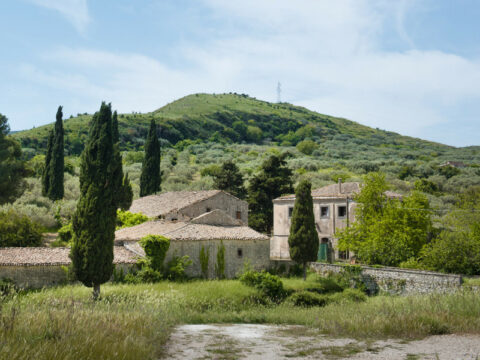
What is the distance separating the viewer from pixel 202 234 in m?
31.6

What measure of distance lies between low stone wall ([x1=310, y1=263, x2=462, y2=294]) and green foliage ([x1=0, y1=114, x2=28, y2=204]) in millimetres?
27255

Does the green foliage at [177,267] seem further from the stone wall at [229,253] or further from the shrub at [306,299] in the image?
the shrub at [306,299]

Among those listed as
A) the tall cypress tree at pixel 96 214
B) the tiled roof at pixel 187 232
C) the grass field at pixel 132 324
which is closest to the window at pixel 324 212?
the tiled roof at pixel 187 232

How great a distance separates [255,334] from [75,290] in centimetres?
1331

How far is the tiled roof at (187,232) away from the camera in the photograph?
102 feet

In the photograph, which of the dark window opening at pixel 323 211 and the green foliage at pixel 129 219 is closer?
the green foliage at pixel 129 219

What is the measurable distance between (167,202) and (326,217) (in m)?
13.5

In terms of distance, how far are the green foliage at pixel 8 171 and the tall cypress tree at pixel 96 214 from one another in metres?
19.5

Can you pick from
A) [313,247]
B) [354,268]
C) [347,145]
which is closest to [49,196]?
[313,247]

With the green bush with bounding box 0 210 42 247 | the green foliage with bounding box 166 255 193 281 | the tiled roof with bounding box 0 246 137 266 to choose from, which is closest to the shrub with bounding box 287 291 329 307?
the green foliage with bounding box 166 255 193 281

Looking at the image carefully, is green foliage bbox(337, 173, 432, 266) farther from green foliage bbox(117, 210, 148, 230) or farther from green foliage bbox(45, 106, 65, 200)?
green foliage bbox(45, 106, 65, 200)

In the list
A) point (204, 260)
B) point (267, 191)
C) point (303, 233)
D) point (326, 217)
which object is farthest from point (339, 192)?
point (204, 260)

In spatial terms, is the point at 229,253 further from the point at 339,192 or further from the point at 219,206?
→ the point at 339,192

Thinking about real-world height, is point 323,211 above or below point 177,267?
above
